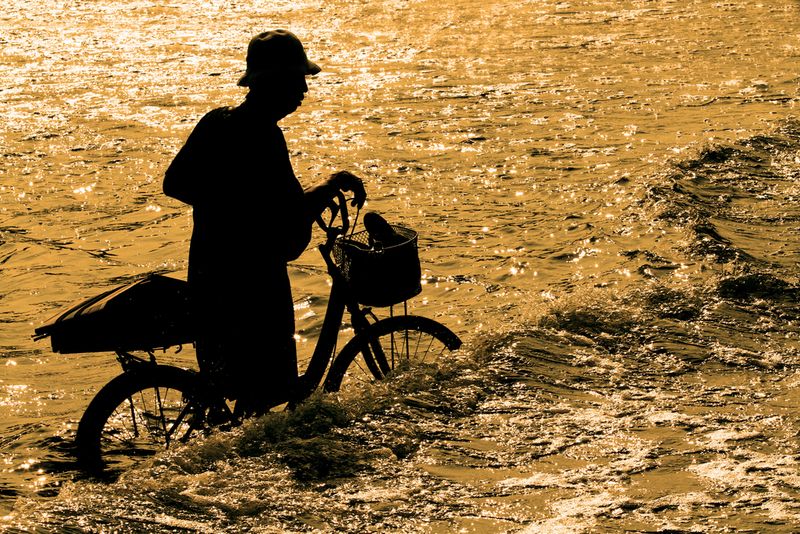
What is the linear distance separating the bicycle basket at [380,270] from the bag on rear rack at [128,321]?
76cm

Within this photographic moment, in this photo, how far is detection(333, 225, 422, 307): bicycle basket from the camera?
504 centimetres

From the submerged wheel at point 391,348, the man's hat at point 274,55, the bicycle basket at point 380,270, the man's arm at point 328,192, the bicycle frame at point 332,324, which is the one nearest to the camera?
the man's hat at point 274,55

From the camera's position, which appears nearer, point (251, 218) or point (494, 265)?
point (251, 218)

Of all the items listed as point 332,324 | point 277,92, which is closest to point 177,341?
point 332,324

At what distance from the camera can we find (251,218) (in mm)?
4930

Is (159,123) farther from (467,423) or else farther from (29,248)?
(467,423)

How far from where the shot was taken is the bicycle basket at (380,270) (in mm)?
5035

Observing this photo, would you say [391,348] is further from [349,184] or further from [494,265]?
[494,265]

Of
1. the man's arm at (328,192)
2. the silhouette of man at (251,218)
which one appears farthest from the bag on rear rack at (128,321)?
the man's arm at (328,192)

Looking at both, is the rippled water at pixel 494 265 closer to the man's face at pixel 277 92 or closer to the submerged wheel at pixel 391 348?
the submerged wheel at pixel 391 348

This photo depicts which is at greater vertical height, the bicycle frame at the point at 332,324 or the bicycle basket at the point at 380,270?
the bicycle basket at the point at 380,270

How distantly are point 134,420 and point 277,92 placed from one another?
A: 1.59m

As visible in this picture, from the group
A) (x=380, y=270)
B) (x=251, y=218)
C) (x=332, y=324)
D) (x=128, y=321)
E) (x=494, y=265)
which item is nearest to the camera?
(x=128, y=321)

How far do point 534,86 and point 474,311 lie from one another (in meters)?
7.87
